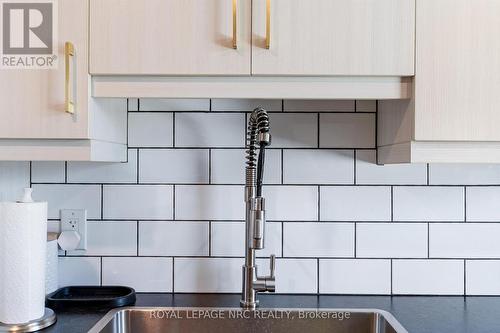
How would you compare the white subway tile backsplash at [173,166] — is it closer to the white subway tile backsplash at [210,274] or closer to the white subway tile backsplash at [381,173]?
the white subway tile backsplash at [210,274]

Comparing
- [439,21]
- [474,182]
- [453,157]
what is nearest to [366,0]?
[439,21]

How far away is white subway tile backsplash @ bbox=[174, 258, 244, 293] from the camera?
4.14ft

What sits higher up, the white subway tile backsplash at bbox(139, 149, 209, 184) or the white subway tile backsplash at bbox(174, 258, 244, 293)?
Result: the white subway tile backsplash at bbox(139, 149, 209, 184)

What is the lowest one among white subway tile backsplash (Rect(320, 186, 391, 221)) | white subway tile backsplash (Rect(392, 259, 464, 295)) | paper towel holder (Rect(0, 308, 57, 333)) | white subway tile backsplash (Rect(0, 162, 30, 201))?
paper towel holder (Rect(0, 308, 57, 333))

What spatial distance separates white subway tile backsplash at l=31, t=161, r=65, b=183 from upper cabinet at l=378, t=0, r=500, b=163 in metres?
0.93

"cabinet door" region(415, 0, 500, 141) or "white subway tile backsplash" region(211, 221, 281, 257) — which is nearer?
"cabinet door" region(415, 0, 500, 141)

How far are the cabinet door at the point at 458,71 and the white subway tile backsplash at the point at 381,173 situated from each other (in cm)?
30

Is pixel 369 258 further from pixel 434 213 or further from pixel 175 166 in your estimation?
pixel 175 166

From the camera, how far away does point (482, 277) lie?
4.13 feet

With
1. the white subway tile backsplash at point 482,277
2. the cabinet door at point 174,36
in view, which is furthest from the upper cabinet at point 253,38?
the white subway tile backsplash at point 482,277

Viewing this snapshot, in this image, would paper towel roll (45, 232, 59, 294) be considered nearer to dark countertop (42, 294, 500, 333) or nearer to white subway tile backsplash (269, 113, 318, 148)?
dark countertop (42, 294, 500, 333)

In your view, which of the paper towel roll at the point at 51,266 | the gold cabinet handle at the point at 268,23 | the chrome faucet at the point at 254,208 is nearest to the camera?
the gold cabinet handle at the point at 268,23

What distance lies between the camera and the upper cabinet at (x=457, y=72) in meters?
0.95

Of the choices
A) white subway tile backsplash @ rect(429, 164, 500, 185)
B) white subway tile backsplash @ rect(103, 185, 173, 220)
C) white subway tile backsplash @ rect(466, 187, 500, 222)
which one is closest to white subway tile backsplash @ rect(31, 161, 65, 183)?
white subway tile backsplash @ rect(103, 185, 173, 220)
